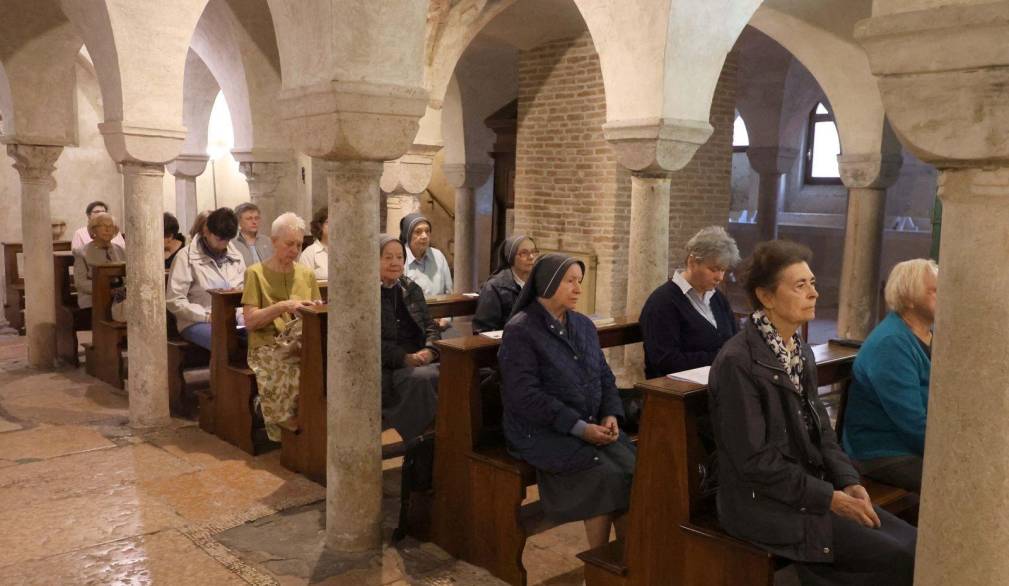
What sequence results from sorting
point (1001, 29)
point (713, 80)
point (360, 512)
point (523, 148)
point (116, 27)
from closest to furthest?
point (1001, 29) → point (360, 512) → point (116, 27) → point (713, 80) → point (523, 148)

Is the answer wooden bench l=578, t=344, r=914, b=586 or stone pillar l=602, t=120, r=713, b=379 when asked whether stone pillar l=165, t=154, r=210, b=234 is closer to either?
stone pillar l=602, t=120, r=713, b=379

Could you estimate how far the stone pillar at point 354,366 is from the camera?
4.09 m

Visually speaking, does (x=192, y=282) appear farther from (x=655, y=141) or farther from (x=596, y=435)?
(x=596, y=435)

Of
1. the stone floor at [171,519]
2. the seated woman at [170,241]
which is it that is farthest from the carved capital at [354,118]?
the seated woman at [170,241]

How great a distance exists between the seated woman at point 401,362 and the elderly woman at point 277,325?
2.01 ft

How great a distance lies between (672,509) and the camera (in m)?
3.26

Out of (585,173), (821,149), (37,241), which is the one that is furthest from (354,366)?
(821,149)

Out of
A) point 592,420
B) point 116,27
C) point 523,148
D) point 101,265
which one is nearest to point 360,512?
point 592,420

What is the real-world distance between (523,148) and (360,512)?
7450mm

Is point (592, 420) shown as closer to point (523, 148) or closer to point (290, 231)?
point (290, 231)

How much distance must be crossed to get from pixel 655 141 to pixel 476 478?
9.94 ft

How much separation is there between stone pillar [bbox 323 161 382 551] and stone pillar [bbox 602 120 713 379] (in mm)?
2514

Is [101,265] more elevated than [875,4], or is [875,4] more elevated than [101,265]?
[875,4]

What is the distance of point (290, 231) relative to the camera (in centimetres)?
543
